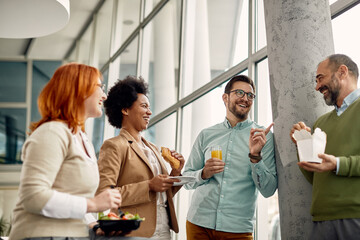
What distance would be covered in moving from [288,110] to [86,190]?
129 cm

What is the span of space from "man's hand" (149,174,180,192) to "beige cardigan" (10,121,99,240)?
26.4 inches

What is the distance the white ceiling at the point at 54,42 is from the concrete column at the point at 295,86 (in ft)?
26.6

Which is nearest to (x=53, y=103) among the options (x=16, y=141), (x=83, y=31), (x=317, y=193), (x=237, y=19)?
(x=317, y=193)

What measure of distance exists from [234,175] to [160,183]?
1.88 feet

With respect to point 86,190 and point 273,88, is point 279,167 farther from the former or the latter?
point 86,190

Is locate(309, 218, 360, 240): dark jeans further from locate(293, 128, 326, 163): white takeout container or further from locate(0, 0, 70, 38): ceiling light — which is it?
locate(0, 0, 70, 38): ceiling light

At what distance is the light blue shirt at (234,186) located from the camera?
8.25 feet

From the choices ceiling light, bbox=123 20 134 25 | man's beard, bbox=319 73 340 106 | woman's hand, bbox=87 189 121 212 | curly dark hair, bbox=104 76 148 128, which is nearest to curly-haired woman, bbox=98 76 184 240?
curly dark hair, bbox=104 76 148 128

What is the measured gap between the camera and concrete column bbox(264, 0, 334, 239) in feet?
7.57

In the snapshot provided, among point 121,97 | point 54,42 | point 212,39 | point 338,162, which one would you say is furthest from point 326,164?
point 54,42

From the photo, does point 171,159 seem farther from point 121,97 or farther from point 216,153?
point 121,97

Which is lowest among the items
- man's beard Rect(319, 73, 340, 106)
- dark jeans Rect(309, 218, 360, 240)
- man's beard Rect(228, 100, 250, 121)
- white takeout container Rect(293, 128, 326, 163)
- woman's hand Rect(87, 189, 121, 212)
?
dark jeans Rect(309, 218, 360, 240)

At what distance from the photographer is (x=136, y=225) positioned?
5.78 feet

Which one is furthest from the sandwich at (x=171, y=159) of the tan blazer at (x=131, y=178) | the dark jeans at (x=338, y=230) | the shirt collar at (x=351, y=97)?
the shirt collar at (x=351, y=97)
